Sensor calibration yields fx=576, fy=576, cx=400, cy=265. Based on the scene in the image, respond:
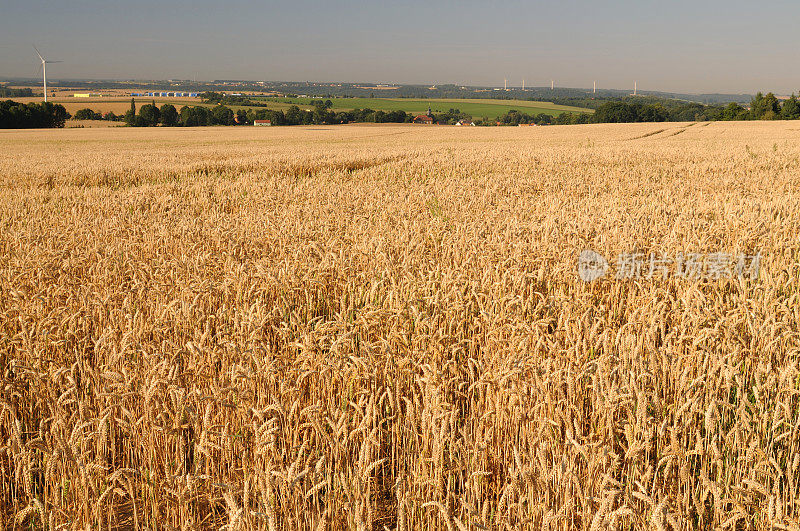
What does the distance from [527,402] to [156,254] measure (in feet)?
15.9

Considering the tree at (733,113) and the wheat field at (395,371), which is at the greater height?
the tree at (733,113)

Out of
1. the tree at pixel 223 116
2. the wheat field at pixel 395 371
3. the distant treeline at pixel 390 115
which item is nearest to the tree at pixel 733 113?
the distant treeline at pixel 390 115

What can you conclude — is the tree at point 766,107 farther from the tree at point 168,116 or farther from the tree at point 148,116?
the tree at point 148,116

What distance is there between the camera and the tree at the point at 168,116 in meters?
90.6

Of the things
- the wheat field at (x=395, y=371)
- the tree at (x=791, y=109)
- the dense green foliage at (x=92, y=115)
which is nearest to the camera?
the wheat field at (x=395, y=371)

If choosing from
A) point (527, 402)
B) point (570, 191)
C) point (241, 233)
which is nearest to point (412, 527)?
point (527, 402)

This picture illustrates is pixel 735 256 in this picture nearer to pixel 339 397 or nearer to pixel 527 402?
pixel 527 402

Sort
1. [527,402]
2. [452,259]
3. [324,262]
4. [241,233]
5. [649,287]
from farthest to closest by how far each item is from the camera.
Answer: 1. [241,233]
2. [452,259]
3. [324,262]
4. [649,287]
5. [527,402]

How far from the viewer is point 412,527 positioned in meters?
2.24

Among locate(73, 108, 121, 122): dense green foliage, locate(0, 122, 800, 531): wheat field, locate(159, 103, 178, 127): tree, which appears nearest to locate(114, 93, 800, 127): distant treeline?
locate(159, 103, 178, 127): tree
